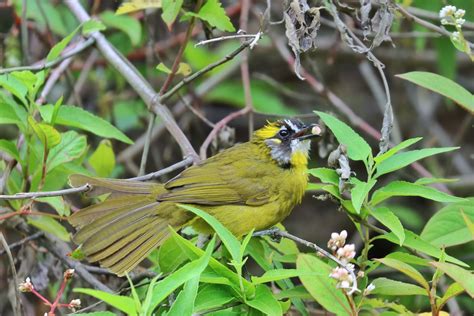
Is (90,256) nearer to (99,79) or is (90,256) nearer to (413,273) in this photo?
(413,273)

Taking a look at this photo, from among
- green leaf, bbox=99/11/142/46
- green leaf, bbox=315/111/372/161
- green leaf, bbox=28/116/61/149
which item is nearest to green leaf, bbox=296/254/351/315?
green leaf, bbox=315/111/372/161

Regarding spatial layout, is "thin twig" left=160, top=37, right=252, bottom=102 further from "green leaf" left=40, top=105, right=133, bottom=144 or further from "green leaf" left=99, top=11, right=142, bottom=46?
"green leaf" left=99, top=11, right=142, bottom=46

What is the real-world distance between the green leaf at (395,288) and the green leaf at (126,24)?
2.45 m

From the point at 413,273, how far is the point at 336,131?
0.61 meters

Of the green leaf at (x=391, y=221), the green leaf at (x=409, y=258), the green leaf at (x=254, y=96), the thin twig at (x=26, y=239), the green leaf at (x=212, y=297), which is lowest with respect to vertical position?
the green leaf at (x=254, y=96)

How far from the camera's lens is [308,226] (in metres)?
7.36

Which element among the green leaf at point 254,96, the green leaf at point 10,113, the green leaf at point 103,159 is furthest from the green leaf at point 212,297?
the green leaf at point 254,96

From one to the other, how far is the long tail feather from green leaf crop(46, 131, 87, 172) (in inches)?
4.7

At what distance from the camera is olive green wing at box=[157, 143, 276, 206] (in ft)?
12.6

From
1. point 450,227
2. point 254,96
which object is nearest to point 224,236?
point 450,227

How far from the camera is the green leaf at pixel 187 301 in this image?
2332 mm

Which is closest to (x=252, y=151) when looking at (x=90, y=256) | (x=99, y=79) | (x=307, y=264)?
(x=90, y=256)

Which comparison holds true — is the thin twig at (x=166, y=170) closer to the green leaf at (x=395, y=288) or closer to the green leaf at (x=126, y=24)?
the green leaf at (x=395, y=288)

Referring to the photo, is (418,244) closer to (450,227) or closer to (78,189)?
(450,227)
